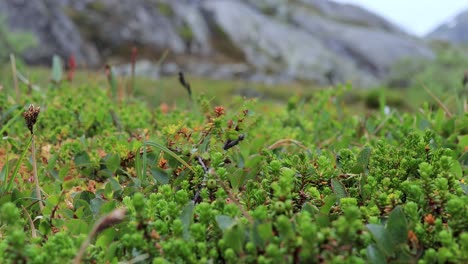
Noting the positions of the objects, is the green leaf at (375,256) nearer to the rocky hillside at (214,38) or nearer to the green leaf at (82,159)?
the green leaf at (82,159)

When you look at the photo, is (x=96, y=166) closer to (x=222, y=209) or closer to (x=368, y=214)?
(x=222, y=209)

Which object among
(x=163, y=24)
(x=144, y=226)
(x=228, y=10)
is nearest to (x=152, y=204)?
(x=144, y=226)

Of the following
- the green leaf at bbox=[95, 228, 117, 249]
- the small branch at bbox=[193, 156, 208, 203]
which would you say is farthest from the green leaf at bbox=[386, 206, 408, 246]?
the green leaf at bbox=[95, 228, 117, 249]

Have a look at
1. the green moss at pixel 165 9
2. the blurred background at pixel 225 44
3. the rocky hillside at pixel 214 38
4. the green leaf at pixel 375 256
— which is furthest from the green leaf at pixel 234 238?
the green moss at pixel 165 9

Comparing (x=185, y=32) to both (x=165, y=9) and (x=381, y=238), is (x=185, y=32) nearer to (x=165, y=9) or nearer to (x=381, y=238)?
(x=165, y=9)

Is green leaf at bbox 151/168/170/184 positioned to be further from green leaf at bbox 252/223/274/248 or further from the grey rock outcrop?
the grey rock outcrop

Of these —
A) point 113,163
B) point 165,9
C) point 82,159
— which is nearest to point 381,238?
point 113,163

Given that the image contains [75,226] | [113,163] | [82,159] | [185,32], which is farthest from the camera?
[185,32]
